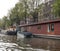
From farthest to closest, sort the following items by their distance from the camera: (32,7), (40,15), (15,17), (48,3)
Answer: (15,17), (40,15), (48,3), (32,7)

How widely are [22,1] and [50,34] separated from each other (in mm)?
28397

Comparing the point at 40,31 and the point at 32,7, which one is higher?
the point at 32,7

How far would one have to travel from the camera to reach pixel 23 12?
6253 cm

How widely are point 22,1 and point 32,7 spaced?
426 centimetres

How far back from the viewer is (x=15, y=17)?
251 ft

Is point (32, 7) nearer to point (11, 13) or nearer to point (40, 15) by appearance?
point (40, 15)

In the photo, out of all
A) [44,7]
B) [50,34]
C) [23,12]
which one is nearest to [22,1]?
[23,12]

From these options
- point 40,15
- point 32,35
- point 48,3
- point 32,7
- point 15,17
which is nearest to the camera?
point 32,35

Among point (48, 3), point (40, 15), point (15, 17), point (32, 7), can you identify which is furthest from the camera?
point (15, 17)

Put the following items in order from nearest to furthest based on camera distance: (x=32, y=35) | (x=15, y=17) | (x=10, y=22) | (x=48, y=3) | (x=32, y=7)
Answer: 1. (x=32, y=35)
2. (x=32, y=7)
3. (x=48, y=3)
4. (x=15, y=17)
5. (x=10, y=22)

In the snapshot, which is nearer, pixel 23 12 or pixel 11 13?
pixel 23 12

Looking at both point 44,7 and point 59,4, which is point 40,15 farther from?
point 59,4

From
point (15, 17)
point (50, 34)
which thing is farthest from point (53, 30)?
point (15, 17)

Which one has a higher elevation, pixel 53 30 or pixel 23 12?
pixel 23 12
